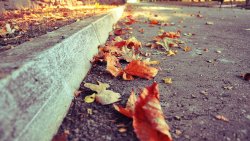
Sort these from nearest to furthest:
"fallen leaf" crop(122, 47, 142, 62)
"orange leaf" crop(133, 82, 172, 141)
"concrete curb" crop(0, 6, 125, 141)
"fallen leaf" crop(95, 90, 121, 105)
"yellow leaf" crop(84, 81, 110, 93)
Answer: "concrete curb" crop(0, 6, 125, 141), "orange leaf" crop(133, 82, 172, 141), "fallen leaf" crop(95, 90, 121, 105), "yellow leaf" crop(84, 81, 110, 93), "fallen leaf" crop(122, 47, 142, 62)

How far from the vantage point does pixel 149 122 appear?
1.04 meters

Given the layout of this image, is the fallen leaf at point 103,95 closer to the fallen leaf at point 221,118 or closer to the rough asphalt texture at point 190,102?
the rough asphalt texture at point 190,102

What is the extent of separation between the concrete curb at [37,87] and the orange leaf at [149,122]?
0.36 m

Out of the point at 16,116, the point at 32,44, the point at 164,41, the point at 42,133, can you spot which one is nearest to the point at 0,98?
the point at 16,116

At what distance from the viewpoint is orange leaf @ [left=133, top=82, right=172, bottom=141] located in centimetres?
101

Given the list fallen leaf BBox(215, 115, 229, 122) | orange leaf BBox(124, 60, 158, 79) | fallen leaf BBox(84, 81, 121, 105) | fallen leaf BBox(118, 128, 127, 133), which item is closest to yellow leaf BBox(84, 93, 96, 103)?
fallen leaf BBox(84, 81, 121, 105)

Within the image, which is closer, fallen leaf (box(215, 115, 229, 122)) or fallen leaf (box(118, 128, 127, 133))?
fallen leaf (box(118, 128, 127, 133))

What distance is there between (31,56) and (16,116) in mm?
346

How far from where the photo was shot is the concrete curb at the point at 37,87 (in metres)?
0.82

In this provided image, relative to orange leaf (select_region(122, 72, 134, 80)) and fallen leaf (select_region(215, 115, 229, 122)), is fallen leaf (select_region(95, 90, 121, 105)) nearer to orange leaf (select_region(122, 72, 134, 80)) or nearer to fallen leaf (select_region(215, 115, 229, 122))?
orange leaf (select_region(122, 72, 134, 80))

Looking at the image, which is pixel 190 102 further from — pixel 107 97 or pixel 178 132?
pixel 107 97

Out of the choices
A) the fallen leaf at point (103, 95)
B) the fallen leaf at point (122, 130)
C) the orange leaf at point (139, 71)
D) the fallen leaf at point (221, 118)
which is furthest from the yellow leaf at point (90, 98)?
the fallen leaf at point (221, 118)

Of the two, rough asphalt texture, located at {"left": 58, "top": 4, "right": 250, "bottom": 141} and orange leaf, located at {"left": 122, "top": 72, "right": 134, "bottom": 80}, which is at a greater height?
orange leaf, located at {"left": 122, "top": 72, "right": 134, "bottom": 80}

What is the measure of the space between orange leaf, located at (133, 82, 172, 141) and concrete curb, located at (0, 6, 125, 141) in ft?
1.18
